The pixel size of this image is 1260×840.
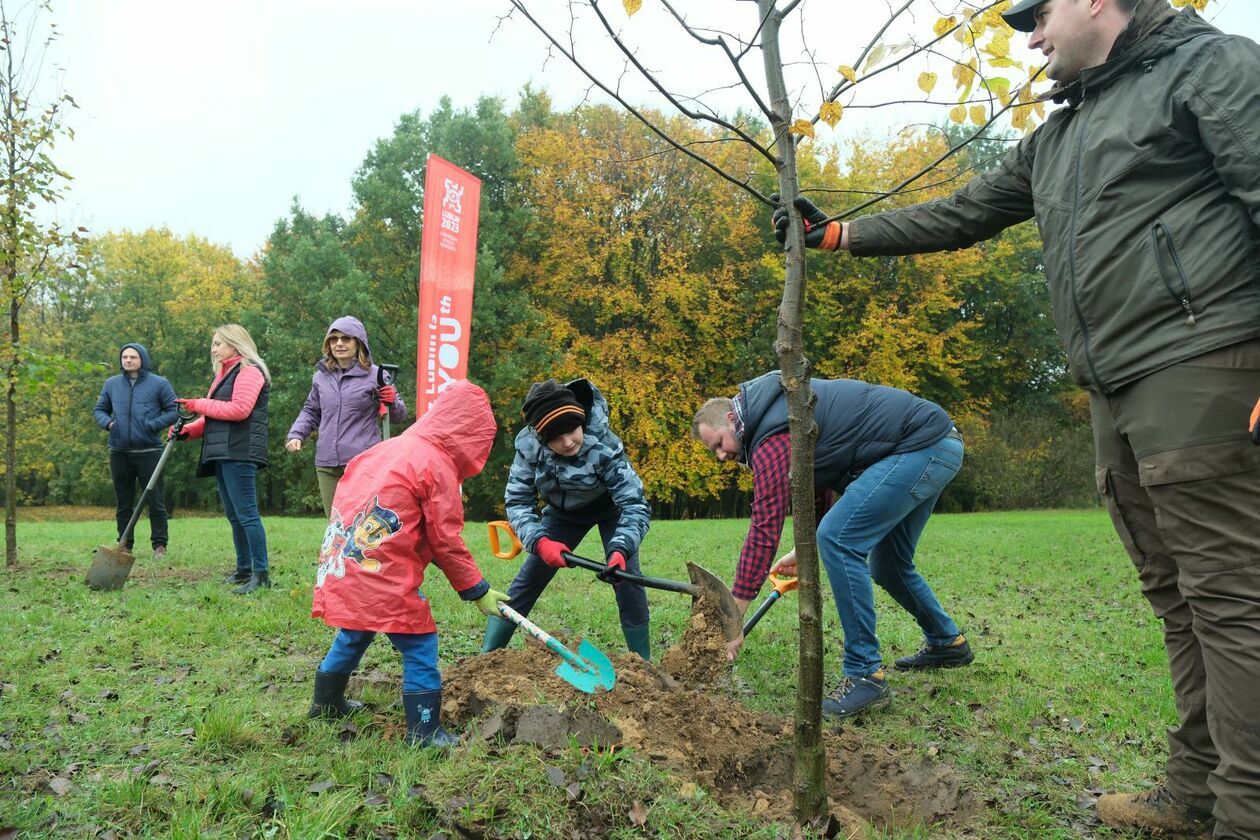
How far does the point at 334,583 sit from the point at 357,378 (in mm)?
3316

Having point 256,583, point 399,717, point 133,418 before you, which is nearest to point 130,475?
point 133,418

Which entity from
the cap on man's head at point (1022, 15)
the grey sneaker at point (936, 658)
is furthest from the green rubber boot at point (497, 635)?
the cap on man's head at point (1022, 15)


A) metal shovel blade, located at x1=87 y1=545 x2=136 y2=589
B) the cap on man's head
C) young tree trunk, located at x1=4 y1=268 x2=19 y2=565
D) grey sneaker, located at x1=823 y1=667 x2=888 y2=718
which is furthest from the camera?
young tree trunk, located at x1=4 y1=268 x2=19 y2=565

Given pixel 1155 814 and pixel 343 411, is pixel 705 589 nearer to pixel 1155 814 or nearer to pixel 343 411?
pixel 1155 814

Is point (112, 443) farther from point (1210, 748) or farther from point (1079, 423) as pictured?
point (1079, 423)

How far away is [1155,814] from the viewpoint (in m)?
2.68

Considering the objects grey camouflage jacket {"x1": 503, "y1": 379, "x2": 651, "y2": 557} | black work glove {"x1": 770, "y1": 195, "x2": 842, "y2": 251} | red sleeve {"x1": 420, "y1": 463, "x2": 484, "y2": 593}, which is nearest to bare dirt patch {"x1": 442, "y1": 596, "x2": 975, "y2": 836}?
red sleeve {"x1": 420, "y1": 463, "x2": 484, "y2": 593}

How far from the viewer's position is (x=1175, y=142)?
2.19m

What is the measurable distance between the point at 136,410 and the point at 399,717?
5558 mm

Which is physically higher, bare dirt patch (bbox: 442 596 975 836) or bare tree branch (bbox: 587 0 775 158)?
bare tree branch (bbox: 587 0 775 158)

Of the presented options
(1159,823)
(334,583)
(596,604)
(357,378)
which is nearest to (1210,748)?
(1159,823)

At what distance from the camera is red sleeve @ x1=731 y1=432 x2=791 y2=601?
3828 millimetres

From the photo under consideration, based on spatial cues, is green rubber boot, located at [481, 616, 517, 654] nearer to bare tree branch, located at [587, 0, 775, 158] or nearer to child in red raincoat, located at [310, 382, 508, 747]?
child in red raincoat, located at [310, 382, 508, 747]

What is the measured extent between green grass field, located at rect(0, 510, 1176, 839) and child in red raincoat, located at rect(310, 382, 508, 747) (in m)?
0.21
